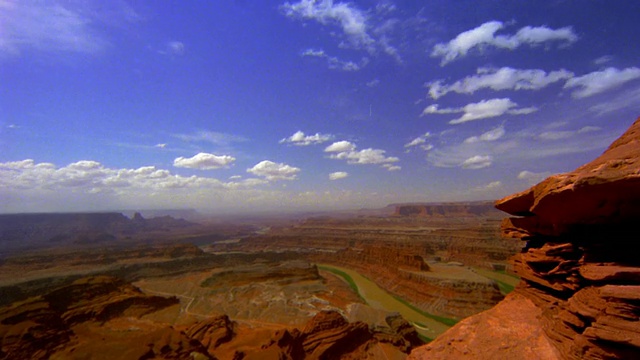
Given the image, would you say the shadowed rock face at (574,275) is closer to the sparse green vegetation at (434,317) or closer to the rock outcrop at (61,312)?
the rock outcrop at (61,312)

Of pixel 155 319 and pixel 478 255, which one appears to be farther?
pixel 478 255

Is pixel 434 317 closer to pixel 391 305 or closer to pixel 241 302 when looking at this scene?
pixel 391 305

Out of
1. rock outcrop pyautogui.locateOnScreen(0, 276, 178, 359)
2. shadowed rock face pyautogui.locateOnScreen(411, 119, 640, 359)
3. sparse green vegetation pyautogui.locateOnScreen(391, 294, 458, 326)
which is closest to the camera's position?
shadowed rock face pyautogui.locateOnScreen(411, 119, 640, 359)

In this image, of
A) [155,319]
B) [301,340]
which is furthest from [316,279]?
[301,340]

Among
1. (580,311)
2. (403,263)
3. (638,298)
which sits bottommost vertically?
(403,263)

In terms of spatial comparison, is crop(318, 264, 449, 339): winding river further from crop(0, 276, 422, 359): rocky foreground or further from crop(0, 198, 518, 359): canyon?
crop(0, 276, 422, 359): rocky foreground

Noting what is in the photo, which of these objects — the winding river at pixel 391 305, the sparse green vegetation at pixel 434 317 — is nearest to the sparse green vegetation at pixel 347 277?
the winding river at pixel 391 305

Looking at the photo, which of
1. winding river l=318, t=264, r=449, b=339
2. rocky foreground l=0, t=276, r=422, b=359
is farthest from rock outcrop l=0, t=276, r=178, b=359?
winding river l=318, t=264, r=449, b=339

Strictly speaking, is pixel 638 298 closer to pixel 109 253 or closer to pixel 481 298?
pixel 481 298
